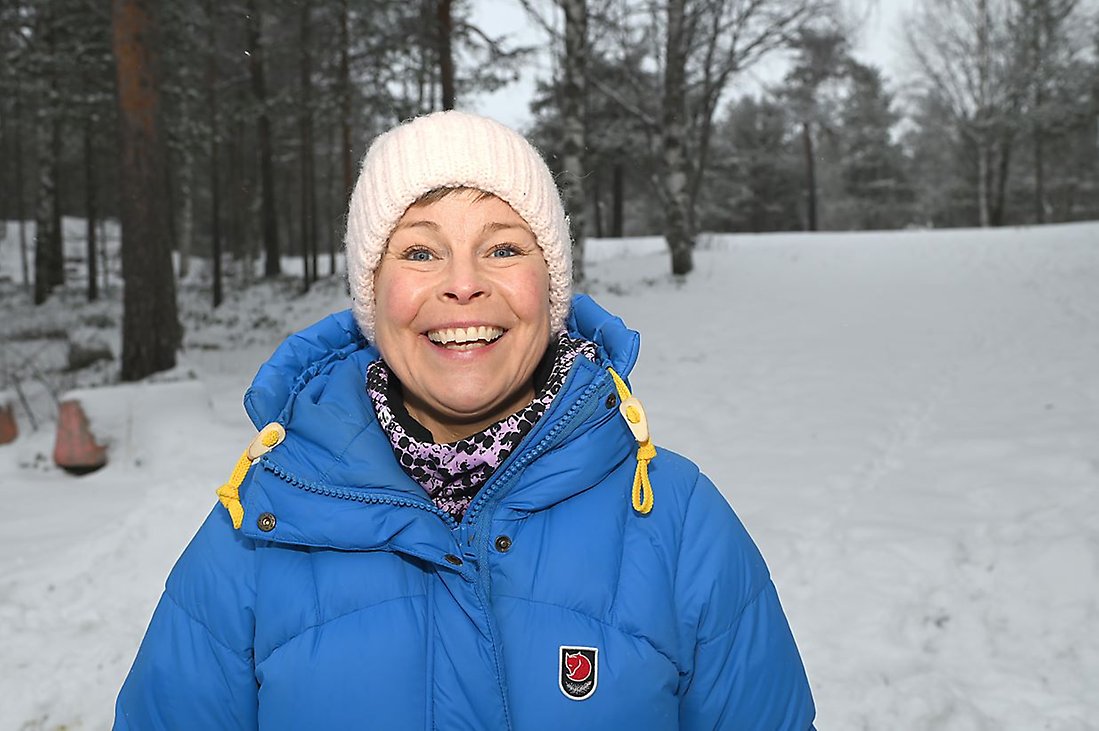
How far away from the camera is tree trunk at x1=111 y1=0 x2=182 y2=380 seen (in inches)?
297

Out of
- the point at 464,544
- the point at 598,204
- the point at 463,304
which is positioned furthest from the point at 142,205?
the point at 598,204

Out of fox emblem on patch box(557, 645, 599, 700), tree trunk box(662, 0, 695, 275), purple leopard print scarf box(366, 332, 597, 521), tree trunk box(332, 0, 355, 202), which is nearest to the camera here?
fox emblem on patch box(557, 645, 599, 700)

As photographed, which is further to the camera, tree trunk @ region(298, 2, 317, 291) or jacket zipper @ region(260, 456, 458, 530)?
tree trunk @ region(298, 2, 317, 291)

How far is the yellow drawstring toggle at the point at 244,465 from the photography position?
154cm

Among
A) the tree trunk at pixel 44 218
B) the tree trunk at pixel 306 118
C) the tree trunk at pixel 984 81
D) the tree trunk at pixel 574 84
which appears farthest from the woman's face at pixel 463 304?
the tree trunk at pixel 984 81

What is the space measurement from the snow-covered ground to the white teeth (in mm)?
2370

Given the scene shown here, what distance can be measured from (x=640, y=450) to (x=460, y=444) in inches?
15.0

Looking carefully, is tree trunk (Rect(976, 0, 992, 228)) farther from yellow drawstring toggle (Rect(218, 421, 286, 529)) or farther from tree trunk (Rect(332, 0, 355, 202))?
yellow drawstring toggle (Rect(218, 421, 286, 529))

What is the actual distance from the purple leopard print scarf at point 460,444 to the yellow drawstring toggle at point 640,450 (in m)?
0.16

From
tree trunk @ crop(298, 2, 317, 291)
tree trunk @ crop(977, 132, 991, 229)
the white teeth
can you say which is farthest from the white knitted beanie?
tree trunk @ crop(977, 132, 991, 229)

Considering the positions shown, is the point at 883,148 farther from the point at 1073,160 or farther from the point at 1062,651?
the point at 1062,651

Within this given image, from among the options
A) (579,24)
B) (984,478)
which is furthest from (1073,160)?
(984,478)

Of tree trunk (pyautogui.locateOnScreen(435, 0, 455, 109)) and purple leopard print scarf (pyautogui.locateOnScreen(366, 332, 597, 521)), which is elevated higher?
tree trunk (pyautogui.locateOnScreen(435, 0, 455, 109))

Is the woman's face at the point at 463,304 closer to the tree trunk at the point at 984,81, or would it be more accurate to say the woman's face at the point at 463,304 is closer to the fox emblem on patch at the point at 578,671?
the fox emblem on patch at the point at 578,671
